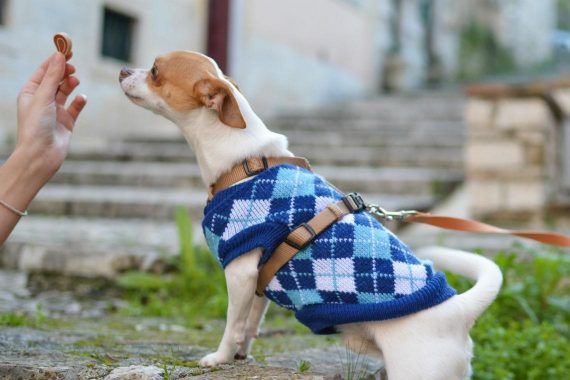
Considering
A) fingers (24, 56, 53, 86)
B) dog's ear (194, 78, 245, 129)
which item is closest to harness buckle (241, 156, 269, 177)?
dog's ear (194, 78, 245, 129)

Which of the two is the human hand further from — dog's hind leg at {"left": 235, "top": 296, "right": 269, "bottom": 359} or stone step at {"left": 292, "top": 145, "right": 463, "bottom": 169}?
stone step at {"left": 292, "top": 145, "right": 463, "bottom": 169}

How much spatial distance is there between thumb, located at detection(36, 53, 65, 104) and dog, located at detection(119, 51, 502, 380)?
7.8 inches

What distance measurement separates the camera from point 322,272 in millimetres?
2154

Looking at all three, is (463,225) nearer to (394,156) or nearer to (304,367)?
(304,367)

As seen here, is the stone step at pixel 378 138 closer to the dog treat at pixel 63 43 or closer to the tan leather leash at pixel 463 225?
the tan leather leash at pixel 463 225

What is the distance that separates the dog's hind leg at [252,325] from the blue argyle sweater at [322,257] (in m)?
0.20

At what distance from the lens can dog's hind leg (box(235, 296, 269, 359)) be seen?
2.40 meters

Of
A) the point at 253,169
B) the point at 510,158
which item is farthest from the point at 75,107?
the point at 510,158

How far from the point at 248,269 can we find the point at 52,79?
2.89 ft

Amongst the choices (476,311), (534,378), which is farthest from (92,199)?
(476,311)

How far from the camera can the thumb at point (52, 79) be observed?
2.40m

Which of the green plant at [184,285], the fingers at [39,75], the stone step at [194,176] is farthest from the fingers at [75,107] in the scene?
the stone step at [194,176]

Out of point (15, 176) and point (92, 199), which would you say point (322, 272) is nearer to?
point (15, 176)

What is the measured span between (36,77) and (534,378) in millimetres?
2142
